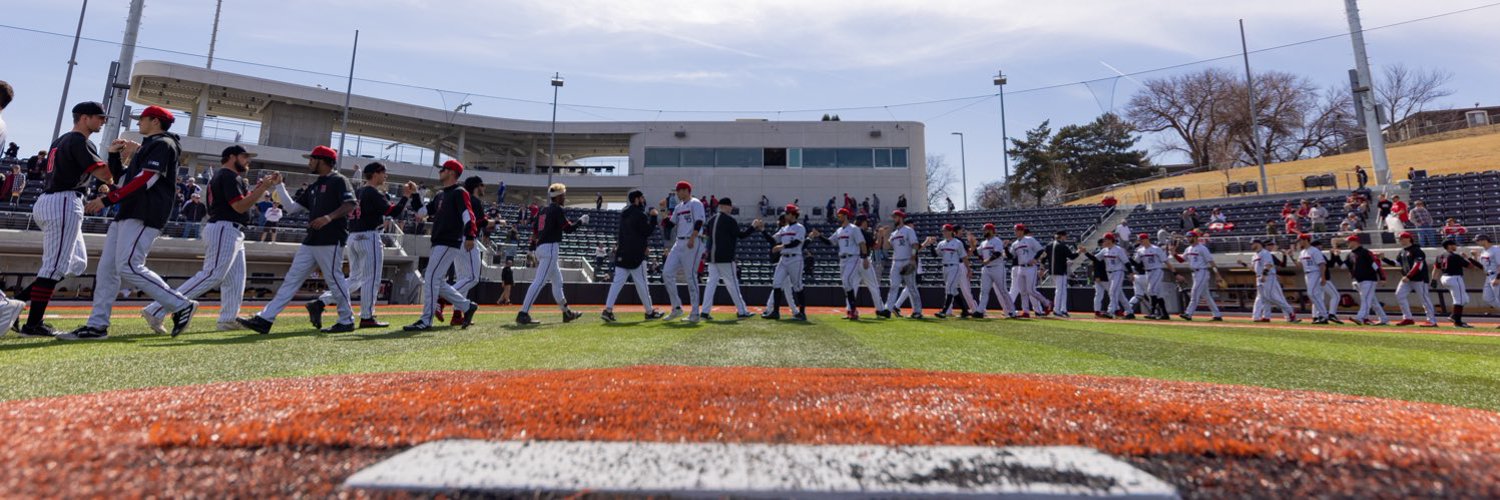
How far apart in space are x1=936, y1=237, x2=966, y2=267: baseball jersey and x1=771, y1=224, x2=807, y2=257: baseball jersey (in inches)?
131

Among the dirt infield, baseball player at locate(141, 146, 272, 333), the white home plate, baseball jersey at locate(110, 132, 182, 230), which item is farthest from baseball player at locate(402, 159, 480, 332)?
the white home plate

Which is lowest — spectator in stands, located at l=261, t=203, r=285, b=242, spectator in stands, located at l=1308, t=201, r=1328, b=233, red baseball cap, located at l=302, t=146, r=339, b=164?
red baseball cap, located at l=302, t=146, r=339, b=164

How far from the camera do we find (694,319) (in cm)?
762

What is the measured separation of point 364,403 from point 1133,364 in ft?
14.9

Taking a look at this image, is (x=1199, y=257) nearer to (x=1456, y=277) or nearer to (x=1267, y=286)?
(x=1267, y=286)

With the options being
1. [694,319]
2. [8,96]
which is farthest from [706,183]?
[8,96]

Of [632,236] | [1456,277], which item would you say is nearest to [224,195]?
[632,236]

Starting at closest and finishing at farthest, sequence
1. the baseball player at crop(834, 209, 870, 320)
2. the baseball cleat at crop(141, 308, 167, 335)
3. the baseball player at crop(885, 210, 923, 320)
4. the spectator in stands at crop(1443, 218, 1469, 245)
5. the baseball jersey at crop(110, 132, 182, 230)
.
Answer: the baseball jersey at crop(110, 132, 182, 230)
the baseball cleat at crop(141, 308, 167, 335)
the baseball player at crop(834, 209, 870, 320)
the baseball player at crop(885, 210, 923, 320)
the spectator in stands at crop(1443, 218, 1469, 245)

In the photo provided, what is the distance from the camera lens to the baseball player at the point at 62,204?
14.2 feet

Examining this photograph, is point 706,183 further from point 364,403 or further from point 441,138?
point 364,403

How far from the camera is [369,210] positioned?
6.01 m

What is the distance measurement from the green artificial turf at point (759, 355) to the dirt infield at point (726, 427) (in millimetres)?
1126

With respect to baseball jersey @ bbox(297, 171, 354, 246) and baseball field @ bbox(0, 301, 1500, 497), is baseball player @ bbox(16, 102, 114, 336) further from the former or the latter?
baseball jersey @ bbox(297, 171, 354, 246)

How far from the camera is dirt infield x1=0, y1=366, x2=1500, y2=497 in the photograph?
1.06 metres
